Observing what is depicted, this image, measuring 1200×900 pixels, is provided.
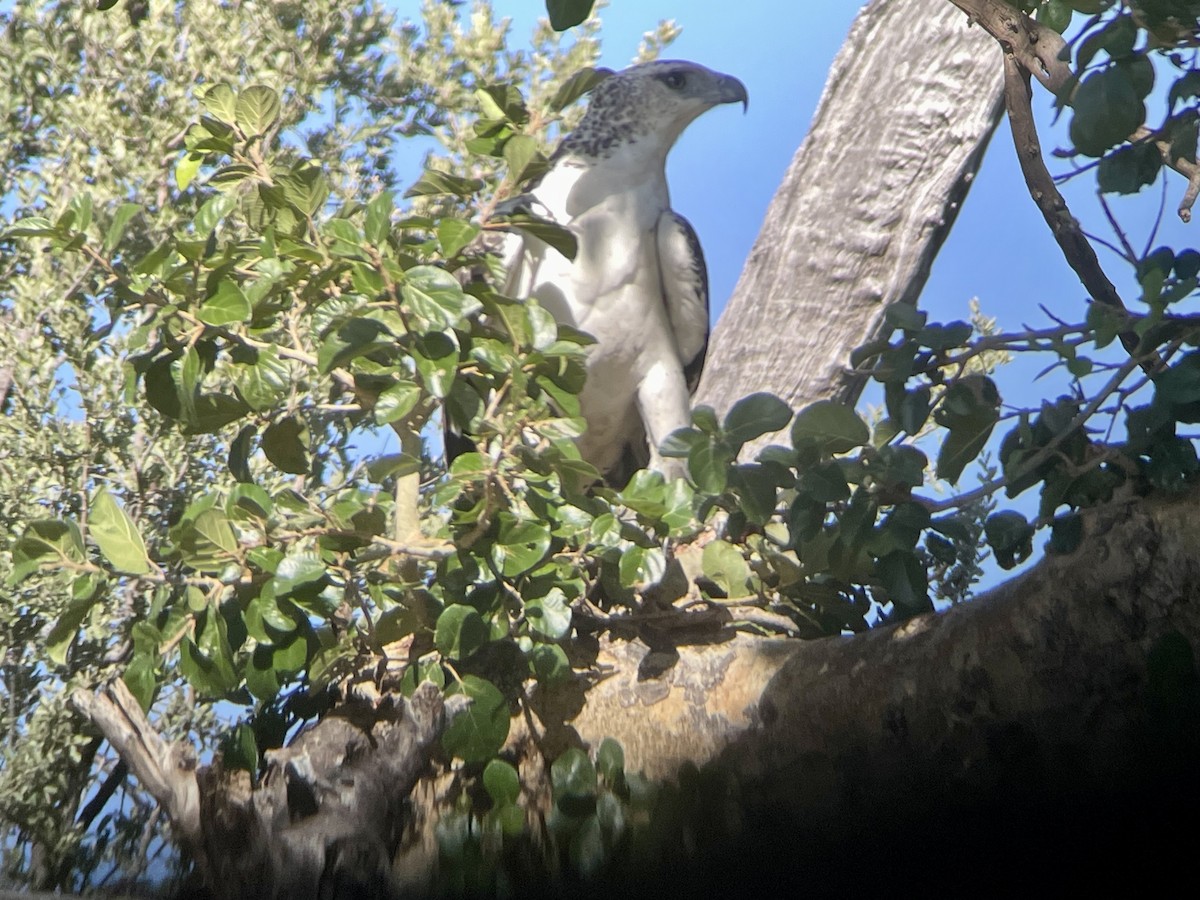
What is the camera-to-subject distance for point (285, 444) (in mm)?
1703

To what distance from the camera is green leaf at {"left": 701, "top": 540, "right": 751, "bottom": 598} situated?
1965 millimetres

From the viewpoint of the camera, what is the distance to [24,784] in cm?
279

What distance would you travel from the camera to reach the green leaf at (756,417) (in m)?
1.64

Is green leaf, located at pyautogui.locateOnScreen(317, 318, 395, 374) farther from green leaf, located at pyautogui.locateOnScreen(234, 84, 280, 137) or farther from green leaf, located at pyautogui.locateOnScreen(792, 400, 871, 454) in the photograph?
green leaf, located at pyautogui.locateOnScreen(792, 400, 871, 454)

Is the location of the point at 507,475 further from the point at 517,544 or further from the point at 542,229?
the point at 542,229

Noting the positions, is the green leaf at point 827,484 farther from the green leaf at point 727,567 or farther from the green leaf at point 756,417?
the green leaf at point 727,567

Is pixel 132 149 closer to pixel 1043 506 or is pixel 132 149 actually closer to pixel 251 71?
pixel 251 71

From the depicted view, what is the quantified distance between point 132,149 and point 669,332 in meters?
1.69

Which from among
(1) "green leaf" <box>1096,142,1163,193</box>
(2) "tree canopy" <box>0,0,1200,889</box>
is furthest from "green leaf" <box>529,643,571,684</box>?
(1) "green leaf" <box>1096,142,1163,193</box>

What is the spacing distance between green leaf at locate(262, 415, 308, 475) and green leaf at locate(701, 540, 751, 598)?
2.30 ft

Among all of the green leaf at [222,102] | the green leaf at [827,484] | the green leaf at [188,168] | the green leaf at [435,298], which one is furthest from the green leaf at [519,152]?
the green leaf at [827,484]

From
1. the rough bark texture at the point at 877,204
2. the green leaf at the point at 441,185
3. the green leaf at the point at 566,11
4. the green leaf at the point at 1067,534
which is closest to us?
the green leaf at the point at 566,11

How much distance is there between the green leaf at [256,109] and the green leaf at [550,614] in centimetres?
80

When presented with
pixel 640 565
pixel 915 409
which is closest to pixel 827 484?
pixel 915 409
